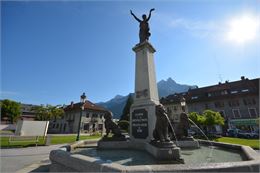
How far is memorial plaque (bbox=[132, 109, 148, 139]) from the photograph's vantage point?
26.5 feet

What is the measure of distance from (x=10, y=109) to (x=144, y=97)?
6094 cm

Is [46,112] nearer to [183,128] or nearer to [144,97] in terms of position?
[144,97]

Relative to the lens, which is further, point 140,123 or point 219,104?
point 219,104

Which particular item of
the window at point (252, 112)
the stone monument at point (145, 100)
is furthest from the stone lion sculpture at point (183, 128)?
the window at point (252, 112)

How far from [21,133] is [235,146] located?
18852mm

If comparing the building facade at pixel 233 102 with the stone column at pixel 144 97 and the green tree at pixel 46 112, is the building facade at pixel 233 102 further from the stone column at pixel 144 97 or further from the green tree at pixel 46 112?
the green tree at pixel 46 112

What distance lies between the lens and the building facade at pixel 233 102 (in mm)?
35875

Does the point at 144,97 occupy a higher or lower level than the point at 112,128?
higher

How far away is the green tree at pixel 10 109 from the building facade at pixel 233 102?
54.1 meters

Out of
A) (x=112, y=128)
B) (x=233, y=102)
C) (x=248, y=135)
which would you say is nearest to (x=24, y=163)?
(x=112, y=128)

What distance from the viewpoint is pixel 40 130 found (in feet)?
55.3

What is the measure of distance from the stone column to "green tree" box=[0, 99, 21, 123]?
59.6 metres

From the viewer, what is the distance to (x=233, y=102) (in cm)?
3884

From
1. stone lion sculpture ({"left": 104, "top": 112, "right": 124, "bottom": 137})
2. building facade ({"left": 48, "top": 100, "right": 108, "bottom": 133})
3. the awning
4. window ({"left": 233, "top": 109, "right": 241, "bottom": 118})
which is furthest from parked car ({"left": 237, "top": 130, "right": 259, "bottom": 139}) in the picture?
building facade ({"left": 48, "top": 100, "right": 108, "bottom": 133})
